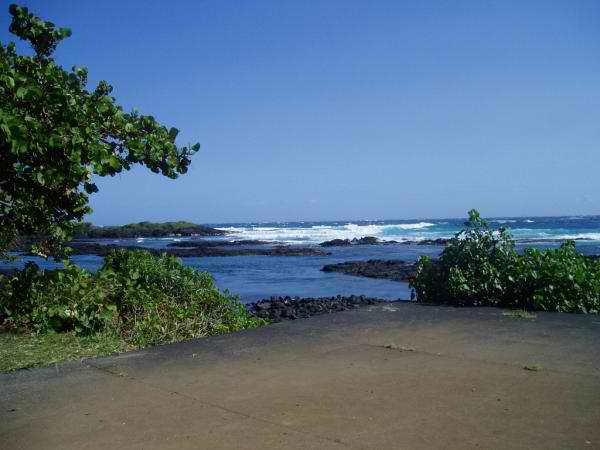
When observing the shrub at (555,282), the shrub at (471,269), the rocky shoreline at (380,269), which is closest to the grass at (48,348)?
the shrub at (471,269)

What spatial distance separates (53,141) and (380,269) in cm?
1717

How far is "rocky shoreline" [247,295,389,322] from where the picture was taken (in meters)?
10.2

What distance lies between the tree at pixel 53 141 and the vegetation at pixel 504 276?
13.3 ft

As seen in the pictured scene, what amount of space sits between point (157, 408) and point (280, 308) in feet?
23.5

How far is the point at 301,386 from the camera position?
4.18 metres

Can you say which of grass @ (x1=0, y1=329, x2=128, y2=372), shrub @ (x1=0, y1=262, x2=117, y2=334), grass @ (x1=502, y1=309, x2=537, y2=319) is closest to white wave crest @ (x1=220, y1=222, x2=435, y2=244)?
grass @ (x1=502, y1=309, x2=537, y2=319)

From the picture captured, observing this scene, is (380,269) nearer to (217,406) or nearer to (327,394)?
(327,394)

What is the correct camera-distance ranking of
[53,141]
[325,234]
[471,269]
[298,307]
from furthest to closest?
[325,234], [298,307], [471,269], [53,141]

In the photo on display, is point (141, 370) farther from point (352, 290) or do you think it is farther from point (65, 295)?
point (352, 290)

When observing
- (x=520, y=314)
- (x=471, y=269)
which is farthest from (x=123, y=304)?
(x=520, y=314)

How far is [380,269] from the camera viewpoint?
21609 mm

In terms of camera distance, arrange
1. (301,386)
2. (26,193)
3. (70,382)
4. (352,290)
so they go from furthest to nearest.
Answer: (352,290) < (26,193) < (70,382) < (301,386)

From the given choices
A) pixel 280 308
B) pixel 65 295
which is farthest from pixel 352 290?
pixel 65 295

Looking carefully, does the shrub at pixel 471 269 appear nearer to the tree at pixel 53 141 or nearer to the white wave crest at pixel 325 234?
the tree at pixel 53 141
